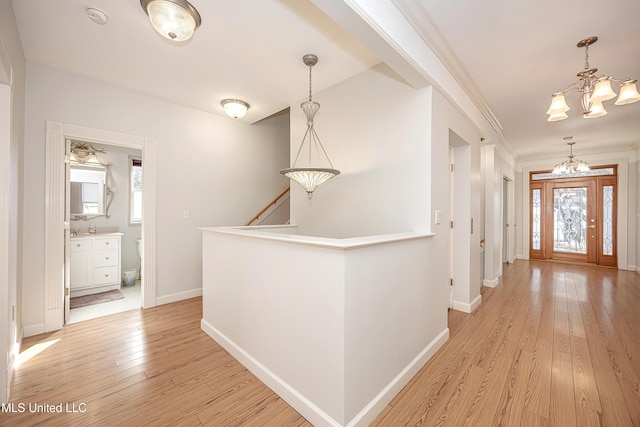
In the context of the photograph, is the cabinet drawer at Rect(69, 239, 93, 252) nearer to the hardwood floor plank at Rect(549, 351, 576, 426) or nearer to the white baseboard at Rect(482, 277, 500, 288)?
the hardwood floor plank at Rect(549, 351, 576, 426)

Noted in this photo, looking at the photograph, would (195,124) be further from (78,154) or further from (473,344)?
(473,344)

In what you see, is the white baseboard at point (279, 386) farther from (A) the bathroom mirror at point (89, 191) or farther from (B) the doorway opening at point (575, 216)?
(B) the doorway opening at point (575, 216)

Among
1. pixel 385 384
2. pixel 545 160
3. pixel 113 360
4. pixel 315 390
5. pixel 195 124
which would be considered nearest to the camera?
pixel 315 390

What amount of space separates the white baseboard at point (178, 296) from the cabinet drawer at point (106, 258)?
51.6 inches

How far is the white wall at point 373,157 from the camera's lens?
7.50ft

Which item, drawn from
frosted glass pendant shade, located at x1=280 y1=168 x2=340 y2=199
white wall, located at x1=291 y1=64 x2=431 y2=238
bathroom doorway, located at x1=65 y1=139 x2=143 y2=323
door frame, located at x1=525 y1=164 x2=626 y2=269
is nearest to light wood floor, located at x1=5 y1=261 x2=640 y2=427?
bathroom doorway, located at x1=65 y1=139 x2=143 y2=323

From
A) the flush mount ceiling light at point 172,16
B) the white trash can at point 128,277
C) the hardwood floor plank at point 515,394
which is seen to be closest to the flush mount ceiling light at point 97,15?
the flush mount ceiling light at point 172,16

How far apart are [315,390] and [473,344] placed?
171cm

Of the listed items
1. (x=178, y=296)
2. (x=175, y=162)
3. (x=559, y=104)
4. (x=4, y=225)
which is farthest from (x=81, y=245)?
(x=559, y=104)

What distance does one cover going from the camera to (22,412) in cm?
161

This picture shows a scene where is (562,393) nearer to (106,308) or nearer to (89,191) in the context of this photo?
(106,308)

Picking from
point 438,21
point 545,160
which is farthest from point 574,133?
point 438,21

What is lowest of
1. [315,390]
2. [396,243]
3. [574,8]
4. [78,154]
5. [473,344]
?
[473,344]

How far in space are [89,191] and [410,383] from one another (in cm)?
513
